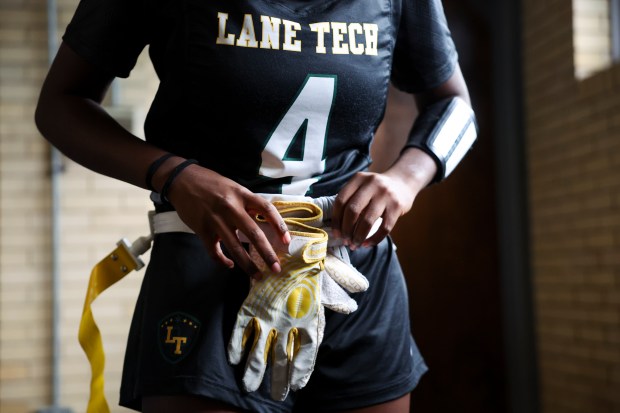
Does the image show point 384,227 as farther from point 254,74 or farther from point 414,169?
point 254,74

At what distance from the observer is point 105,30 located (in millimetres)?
1077

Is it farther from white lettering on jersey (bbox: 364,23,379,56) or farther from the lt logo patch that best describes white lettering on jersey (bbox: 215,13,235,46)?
the lt logo patch

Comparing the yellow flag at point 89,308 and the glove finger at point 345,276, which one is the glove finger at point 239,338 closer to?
the glove finger at point 345,276

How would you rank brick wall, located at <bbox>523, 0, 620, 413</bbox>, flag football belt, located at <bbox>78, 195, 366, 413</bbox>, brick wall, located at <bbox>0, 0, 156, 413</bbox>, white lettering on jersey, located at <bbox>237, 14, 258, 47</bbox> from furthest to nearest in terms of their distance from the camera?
brick wall, located at <bbox>0, 0, 156, 413</bbox> < brick wall, located at <bbox>523, 0, 620, 413</bbox> < flag football belt, located at <bbox>78, 195, 366, 413</bbox> < white lettering on jersey, located at <bbox>237, 14, 258, 47</bbox>

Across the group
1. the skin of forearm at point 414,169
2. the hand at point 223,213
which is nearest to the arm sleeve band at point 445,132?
the skin of forearm at point 414,169

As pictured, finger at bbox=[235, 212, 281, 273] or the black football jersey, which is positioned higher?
the black football jersey

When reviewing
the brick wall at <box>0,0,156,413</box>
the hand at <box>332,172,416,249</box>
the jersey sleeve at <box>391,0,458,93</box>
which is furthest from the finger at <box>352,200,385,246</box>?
the brick wall at <box>0,0,156,413</box>

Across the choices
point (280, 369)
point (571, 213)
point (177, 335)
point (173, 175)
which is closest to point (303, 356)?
point (280, 369)

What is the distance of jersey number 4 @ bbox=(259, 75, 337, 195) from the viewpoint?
109 cm

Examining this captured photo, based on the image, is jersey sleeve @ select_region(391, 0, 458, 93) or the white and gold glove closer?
the white and gold glove

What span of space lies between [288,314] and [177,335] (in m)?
0.15

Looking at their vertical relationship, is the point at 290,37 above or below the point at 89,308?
above

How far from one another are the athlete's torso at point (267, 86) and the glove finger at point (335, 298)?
0.43 feet

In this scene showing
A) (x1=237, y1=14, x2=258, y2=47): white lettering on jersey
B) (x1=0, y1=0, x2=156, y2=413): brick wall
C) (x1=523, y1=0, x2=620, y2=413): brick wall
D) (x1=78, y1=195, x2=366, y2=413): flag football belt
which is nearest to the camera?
(x1=237, y1=14, x2=258, y2=47): white lettering on jersey
